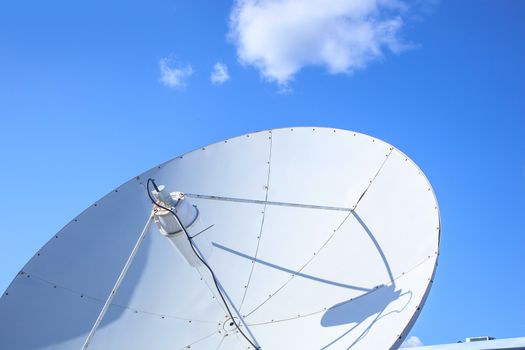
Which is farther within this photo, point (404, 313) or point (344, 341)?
point (344, 341)

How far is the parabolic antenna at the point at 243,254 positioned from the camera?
29.2ft

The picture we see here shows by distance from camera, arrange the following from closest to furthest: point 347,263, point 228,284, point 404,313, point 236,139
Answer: point 404,313, point 347,263, point 228,284, point 236,139

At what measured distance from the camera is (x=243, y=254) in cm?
1068

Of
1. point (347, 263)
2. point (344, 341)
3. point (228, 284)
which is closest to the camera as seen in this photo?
point (344, 341)

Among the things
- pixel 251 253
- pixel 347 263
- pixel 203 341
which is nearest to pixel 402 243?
pixel 347 263

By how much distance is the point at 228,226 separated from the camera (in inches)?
431

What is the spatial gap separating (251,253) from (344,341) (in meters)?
2.81

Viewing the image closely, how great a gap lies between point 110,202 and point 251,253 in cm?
259

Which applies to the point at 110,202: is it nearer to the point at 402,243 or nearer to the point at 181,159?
the point at 181,159

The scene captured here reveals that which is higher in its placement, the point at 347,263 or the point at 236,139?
the point at 236,139

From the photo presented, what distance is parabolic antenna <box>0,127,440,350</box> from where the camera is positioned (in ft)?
29.2

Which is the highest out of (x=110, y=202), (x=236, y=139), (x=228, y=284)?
(x=236, y=139)

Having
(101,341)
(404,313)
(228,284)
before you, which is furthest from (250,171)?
(404,313)

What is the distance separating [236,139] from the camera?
11266 mm
